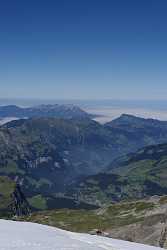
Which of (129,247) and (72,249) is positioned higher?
(72,249)

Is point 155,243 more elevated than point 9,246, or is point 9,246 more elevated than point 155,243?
point 9,246

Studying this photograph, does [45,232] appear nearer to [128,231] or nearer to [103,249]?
[103,249]

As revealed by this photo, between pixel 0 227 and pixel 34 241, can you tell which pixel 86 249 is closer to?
pixel 34 241

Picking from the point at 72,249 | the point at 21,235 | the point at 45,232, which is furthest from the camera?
the point at 45,232

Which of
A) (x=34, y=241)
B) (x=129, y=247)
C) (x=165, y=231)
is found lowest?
(x=165, y=231)

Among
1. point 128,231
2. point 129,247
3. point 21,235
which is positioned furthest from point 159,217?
point 21,235

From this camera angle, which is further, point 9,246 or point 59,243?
point 59,243

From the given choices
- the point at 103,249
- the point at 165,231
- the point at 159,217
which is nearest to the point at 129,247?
the point at 103,249

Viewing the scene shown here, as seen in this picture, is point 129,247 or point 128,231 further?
point 128,231

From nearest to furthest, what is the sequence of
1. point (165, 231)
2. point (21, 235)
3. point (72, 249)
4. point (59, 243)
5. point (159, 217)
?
point (72, 249) → point (59, 243) → point (21, 235) → point (165, 231) → point (159, 217)
